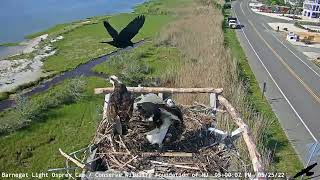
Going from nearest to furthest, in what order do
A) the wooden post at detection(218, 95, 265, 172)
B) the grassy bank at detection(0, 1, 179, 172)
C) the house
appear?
the wooden post at detection(218, 95, 265, 172) → the grassy bank at detection(0, 1, 179, 172) → the house

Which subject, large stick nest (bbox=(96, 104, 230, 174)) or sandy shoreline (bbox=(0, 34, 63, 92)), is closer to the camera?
large stick nest (bbox=(96, 104, 230, 174))

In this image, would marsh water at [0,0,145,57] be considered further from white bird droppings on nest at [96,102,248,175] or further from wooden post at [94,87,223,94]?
white bird droppings on nest at [96,102,248,175]

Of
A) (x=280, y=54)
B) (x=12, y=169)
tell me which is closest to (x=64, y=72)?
(x=12, y=169)

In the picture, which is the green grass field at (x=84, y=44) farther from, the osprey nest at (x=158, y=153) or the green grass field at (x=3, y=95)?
the osprey nest at (x=158, y=153)

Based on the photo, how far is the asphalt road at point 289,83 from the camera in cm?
2247

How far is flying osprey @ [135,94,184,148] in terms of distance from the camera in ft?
21.3

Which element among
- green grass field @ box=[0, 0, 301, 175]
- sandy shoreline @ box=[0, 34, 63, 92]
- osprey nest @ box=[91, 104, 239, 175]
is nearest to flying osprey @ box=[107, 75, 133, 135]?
osprey nest @ box=[91, 104, 239, 175]

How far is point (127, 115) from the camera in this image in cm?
692

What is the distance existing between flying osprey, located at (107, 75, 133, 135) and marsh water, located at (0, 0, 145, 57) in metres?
38.0

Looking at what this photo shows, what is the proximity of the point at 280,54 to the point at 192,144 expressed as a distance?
39.2 metres

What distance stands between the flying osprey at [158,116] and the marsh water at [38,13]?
38362 mm

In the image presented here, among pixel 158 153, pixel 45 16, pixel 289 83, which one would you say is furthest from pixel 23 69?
pixel 158 153

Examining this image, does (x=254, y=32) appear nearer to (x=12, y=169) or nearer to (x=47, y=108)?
(x=47, y=108)

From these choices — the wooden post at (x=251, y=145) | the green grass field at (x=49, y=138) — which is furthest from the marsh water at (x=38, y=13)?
the wooden post at (x=251, y=145)
